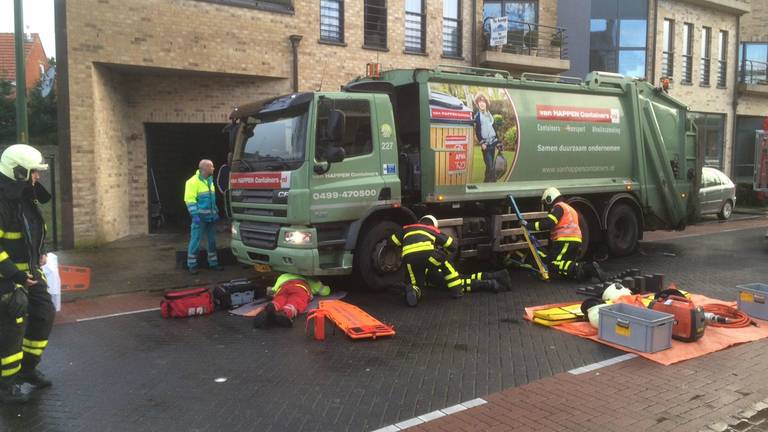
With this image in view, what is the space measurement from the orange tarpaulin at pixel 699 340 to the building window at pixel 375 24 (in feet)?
32.3

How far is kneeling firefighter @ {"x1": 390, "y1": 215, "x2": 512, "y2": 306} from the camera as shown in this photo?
23.8ft

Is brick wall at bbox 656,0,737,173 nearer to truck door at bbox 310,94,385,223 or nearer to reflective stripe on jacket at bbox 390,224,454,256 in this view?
truck door at bbox 310,94,385,223

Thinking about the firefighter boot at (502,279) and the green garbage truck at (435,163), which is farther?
the firefighter boot at (502,279)

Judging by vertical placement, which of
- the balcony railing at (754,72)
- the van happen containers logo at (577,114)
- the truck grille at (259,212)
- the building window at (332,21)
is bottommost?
the truck grille at (259,212)

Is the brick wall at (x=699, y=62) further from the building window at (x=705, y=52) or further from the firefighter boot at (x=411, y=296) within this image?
the firefighter boot at (x=411, y=296)

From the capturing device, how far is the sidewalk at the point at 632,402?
4.08 m

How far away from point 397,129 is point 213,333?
3.90 metres

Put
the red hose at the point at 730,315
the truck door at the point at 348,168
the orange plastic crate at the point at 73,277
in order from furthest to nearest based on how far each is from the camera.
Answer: the orange plastic crate at the point at 73,277 < the truck door at the point at 348,168 < the red hose at the point at 730,315

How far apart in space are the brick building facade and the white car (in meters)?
7.85

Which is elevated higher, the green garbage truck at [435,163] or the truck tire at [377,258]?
the green garbage truck at [435,163]

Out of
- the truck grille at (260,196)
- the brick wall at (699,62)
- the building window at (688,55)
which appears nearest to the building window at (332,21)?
the truck grille at (260,196)

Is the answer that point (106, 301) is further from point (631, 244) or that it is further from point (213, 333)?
point (631, 244)

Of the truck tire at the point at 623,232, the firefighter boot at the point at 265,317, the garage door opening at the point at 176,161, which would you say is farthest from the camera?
the garage door opening at the point at 176,161

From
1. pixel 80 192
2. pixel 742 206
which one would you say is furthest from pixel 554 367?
pixel 742 206
